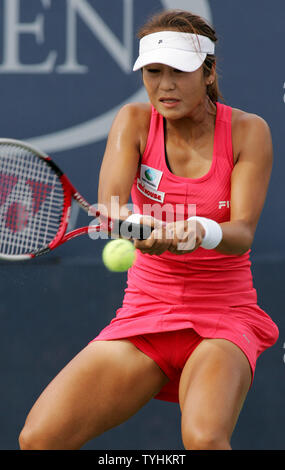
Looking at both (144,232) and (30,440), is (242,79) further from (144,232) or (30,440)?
(30,440)

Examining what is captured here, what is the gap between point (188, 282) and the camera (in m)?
2.55

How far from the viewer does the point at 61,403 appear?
241 centimetres

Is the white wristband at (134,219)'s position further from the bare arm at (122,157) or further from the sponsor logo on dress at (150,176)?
the sponsor logo on dress at (150,176)

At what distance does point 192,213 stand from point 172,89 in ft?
1.27

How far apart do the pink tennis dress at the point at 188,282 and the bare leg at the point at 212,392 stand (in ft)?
0.22

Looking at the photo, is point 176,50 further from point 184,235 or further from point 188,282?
point 188,282

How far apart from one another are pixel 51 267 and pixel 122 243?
1.40m

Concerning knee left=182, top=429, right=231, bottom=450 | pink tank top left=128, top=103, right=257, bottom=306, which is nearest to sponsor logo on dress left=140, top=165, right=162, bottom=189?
pink tank top left=128, top=103, right=257, bottom=306

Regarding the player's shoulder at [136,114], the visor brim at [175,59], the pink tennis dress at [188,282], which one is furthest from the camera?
the player's shoulder at [136,114]

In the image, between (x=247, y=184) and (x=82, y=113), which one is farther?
(x=82, y=113)

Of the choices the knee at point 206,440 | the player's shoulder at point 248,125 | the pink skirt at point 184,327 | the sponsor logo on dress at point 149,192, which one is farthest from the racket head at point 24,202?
the knee at point 206,440

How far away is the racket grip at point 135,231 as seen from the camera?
2234mm

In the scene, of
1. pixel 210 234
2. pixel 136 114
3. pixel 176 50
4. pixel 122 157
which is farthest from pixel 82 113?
pixel 210 234

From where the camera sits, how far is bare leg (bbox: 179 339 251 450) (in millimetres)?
2215
